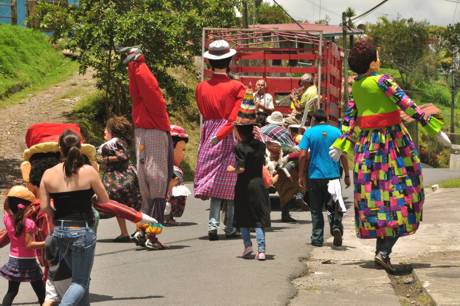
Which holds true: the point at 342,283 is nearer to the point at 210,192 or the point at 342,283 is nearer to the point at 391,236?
the point at 391,236

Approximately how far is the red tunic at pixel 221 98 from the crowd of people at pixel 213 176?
14mm

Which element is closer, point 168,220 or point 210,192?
point 210,192

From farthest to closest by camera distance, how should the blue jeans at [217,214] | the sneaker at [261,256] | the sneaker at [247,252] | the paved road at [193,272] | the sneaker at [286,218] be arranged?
the sneaker at [286,218], the blue jeans at [217,214], the sneaker at [247,252], the sneaker at [261,256], the paved road at [193,272]

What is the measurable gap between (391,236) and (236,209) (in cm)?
173

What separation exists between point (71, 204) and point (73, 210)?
0.04m

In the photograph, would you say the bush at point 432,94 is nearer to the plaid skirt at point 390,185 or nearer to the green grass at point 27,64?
the green grass at point 27,64

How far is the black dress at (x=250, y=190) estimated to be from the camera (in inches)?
418

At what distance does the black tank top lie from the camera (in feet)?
22.4

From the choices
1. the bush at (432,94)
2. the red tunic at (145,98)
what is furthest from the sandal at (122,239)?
the bush at (432,94)

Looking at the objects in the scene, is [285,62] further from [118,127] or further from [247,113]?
[247,113]

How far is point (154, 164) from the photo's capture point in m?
11.5

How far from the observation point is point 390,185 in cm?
980

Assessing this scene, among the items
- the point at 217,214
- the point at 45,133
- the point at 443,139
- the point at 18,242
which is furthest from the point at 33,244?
the point at 217,214

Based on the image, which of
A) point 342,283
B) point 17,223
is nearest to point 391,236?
point 342,283
